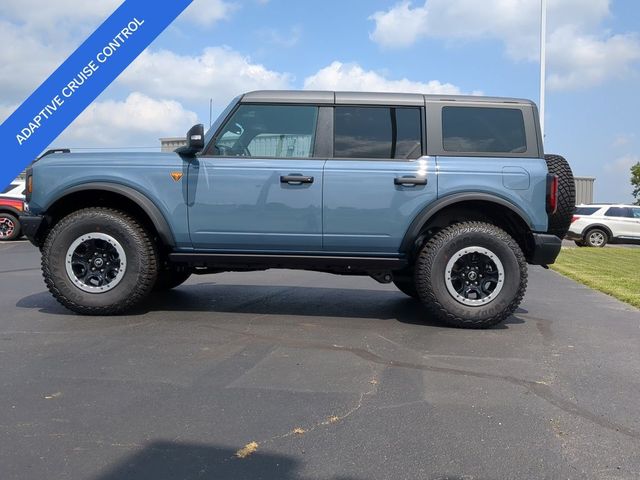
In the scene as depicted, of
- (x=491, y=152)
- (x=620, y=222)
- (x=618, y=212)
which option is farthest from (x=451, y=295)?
(x=618, y=212)

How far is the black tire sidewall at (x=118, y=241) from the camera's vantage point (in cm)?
547

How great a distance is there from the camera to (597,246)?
2050cm

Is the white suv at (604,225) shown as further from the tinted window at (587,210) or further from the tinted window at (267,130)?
the tinted window at (267,130)

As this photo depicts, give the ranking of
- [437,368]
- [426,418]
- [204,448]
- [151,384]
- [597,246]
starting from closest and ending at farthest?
[204,448] → [426,418] → [151,384] → [437,368] → [597,246]

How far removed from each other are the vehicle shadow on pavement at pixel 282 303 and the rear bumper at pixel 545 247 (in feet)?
2.50

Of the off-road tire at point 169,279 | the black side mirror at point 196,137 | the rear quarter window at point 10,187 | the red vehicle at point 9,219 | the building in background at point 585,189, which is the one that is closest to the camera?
the black side mirror at point 196,137

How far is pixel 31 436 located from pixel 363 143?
146 inches

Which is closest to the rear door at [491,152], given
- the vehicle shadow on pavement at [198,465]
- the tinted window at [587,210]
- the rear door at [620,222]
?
the vehicle shadow on pavement at [198,465]

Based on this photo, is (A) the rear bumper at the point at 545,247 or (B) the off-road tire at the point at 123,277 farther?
(B) the off-road tire at the point at 123,277

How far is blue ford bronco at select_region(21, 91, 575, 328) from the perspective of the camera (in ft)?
17.6

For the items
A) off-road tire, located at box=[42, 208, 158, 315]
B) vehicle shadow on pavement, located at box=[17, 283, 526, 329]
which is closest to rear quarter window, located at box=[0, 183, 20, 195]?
vehicle shadow on pavement, located at box=[17, 283, 526, 329]

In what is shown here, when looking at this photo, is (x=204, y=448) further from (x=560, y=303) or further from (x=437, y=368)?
(x=560, y=303)

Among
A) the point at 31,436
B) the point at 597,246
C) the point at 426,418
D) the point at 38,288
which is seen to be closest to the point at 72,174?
the point at 38,288

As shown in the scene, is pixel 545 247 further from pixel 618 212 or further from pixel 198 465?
pixel 618 212
